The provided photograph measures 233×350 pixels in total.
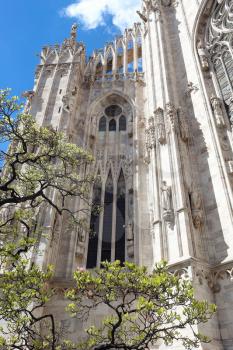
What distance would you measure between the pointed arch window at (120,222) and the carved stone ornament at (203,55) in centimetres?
798

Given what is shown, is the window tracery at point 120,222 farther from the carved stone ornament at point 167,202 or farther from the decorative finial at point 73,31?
the decorative finial at point 73,31

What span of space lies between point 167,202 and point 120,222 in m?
3.65

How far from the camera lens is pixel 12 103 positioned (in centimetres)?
964

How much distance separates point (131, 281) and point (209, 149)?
9448 millimetres

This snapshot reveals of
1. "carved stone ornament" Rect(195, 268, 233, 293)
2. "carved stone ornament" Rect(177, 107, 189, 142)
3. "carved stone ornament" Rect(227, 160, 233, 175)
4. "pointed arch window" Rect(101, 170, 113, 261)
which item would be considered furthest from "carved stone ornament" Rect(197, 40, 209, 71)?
"carved stone ornament" Rect(195, 268, 233, 293)

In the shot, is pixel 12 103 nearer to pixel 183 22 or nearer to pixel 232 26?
pixel 232 26

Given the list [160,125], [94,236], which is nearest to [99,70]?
[160,125]

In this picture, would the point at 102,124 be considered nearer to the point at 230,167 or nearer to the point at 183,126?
the point at 183,126

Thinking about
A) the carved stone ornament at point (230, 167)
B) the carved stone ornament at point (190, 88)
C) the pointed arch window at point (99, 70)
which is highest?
the pointed arch window at point (99, 70)

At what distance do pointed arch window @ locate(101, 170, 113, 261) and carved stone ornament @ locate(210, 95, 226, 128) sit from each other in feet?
21.2

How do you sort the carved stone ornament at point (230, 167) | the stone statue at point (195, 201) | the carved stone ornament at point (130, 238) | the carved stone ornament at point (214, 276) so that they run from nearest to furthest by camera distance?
the carved stone ornament at point (214, 276) → the stone statue at point (195, 201) → the carved stone ornament at point (230, 167) → the carved stone ornament at point (130, 238)

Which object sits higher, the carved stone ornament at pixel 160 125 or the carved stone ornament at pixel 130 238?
the carved stone ornament at pixel 160 125

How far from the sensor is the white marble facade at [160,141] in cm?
1220

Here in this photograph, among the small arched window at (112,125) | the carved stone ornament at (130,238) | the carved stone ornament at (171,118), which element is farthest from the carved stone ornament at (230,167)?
the small arched window at (112,125)
